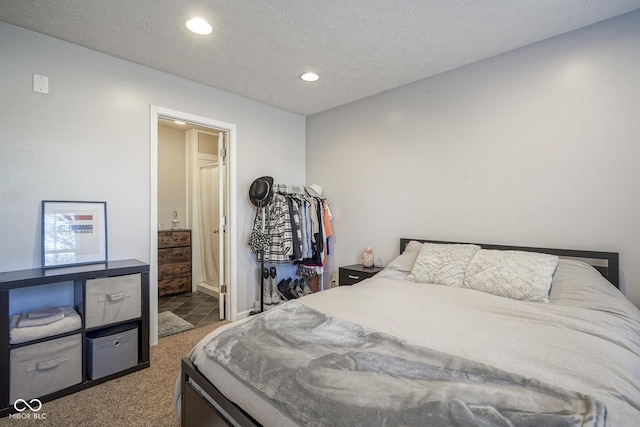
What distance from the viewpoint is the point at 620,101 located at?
2.08 metres

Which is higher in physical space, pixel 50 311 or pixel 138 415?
pixel 50 311

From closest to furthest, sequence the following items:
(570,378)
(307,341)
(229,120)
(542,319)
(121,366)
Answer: (570,378) < (307,341) < (542,319) < (121,366) < (229,120)

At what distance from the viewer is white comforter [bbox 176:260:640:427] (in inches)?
42.0

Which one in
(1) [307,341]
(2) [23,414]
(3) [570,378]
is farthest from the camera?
(2) [23,414]

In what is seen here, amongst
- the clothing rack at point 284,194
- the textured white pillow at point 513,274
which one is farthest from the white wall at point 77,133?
the textured white pillow at point 513,274

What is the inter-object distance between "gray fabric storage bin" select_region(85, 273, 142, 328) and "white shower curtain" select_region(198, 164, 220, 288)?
2.27m

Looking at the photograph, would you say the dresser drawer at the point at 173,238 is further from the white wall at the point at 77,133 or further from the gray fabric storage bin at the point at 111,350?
the gray fabric storage bin at the point at 111,350

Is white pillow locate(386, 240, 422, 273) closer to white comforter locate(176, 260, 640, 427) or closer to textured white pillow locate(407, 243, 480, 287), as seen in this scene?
textured white pillow locate(407, 243, 480, 287)

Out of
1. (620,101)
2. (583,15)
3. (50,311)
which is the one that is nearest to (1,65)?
(50,311)

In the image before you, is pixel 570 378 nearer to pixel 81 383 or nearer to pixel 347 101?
pixel 81 383

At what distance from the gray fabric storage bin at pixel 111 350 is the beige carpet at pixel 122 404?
0.09 meters

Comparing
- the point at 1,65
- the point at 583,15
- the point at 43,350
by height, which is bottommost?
the point at 43,350

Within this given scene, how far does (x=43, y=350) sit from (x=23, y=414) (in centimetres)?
36

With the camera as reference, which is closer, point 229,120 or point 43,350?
point 43,350
